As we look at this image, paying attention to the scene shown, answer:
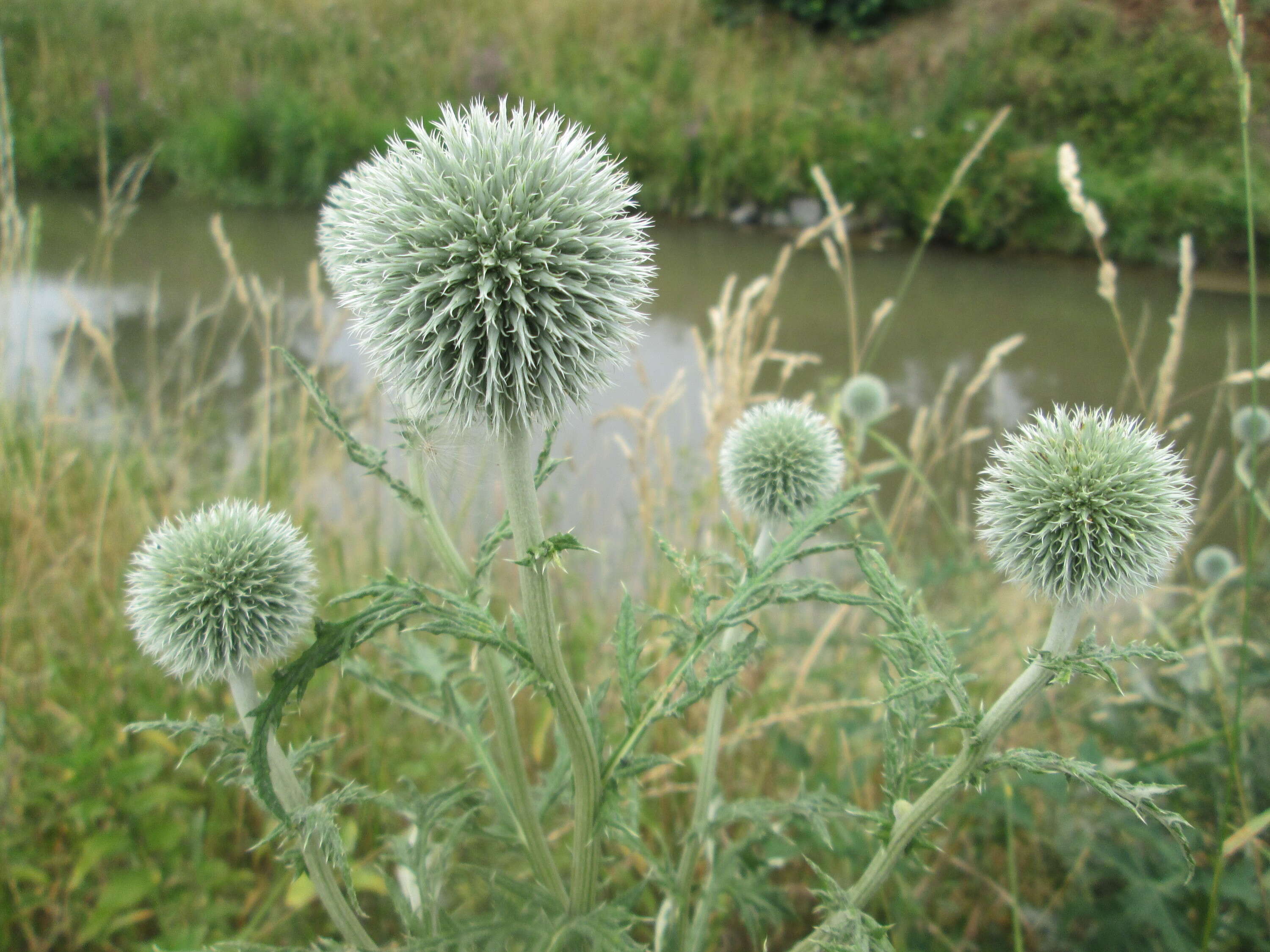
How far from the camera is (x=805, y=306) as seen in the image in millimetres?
9547

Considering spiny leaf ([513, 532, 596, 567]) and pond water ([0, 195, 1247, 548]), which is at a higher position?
spiny leaf ([513, 532, 596, 567])

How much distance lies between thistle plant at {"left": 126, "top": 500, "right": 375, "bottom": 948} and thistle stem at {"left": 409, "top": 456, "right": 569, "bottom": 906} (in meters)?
0.26

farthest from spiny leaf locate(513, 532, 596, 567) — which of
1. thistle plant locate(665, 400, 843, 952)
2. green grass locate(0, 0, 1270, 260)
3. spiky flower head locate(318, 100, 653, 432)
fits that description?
green grass locate(0, 0, 1270, 260)

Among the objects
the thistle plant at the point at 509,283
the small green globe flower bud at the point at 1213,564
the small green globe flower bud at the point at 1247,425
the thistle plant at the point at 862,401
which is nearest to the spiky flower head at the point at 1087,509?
the thistle plant at the point at 509,283

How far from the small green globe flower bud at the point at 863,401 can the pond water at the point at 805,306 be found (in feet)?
6.05

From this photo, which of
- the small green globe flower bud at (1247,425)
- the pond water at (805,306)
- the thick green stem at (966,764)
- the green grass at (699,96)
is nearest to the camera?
the thick green stem at (966,764)

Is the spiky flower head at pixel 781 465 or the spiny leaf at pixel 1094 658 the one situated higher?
the spiny leaf at pixel 1094 658

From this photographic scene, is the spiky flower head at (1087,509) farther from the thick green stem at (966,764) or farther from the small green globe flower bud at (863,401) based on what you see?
the small green globe flower bud at (863,401)

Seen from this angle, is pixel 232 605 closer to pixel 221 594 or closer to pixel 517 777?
pixel 221 594

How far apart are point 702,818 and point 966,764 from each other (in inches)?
25.0

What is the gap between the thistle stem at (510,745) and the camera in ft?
4.78

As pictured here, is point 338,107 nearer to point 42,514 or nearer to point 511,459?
point 42,514

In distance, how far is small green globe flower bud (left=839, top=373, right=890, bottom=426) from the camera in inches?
133

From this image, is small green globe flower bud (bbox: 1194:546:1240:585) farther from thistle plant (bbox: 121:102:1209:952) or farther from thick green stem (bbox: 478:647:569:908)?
thick green stem (bbox: 478:647:569:908)
